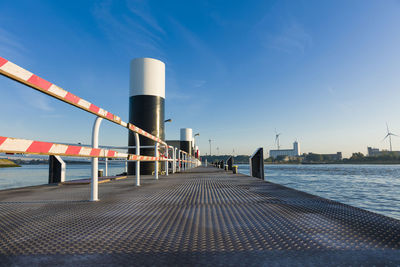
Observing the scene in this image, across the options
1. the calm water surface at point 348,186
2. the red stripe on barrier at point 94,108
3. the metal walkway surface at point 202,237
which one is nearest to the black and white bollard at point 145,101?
the red stripe on barrier at point 94,108

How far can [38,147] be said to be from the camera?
61.1 inches

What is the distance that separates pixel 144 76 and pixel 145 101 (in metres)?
1.01

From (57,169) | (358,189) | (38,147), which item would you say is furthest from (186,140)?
(38,147)

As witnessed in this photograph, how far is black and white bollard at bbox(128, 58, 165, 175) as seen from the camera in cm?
866

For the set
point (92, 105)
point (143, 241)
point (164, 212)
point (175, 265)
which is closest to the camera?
point (175, 265)

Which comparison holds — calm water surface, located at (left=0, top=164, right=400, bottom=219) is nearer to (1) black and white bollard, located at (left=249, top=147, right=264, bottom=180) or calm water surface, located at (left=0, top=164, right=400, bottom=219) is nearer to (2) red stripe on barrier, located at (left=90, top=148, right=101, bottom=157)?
(1) black and white bollard, located at (left=249, top=147, right=264, bottom=180)

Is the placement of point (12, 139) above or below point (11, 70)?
below

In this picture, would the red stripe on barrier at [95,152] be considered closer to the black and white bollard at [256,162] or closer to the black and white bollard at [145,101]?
the black and white bollard at [256,162]

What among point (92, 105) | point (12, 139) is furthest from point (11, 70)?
point (92, 105)

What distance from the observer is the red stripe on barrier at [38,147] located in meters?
1.48

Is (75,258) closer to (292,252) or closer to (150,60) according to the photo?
(292,252)

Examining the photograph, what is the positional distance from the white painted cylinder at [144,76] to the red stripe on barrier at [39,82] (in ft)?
23.5

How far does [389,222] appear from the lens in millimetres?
1515

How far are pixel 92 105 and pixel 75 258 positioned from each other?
6.01ft
